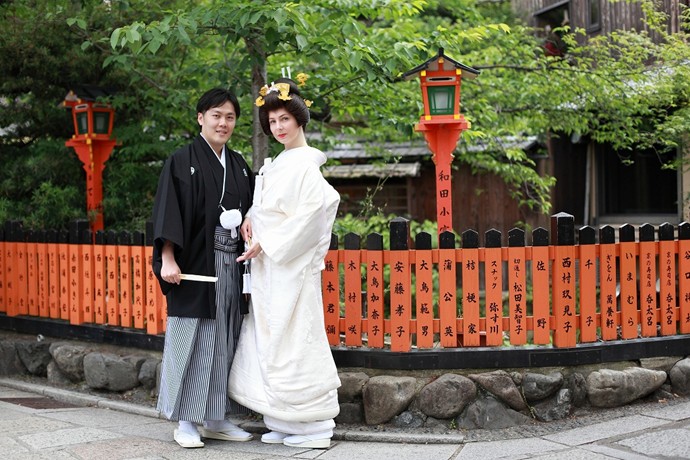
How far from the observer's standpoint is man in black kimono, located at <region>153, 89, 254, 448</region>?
5133 mm

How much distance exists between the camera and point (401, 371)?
557 cm

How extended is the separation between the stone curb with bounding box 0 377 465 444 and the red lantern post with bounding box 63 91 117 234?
2.09 meters

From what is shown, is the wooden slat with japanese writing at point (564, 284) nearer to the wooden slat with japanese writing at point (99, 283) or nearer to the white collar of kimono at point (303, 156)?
the white collar of kimono at point (303, 156)

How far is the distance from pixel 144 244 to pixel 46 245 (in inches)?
59.3

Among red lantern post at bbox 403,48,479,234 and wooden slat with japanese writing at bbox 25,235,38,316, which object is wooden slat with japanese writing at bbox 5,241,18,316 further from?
red lantern post at bbox 403,48,479,234

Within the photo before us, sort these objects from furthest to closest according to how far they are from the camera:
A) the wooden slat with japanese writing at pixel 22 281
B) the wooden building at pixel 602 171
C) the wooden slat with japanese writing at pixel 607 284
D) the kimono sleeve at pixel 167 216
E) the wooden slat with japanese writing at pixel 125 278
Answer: the wooden building at pixel 602 171
the wooden slat with japanese writing at pixel 22 281
the wooden slat with japanese writing at pixel 125 278
the wooden slat with japanese writing at pixel 607 284
the kimono sleeve at pixel 167 216

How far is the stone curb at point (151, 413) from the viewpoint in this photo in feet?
17.1

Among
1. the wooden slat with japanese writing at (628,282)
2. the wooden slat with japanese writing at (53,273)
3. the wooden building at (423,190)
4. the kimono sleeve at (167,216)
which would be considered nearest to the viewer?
the kimono sleeve at (167,216)

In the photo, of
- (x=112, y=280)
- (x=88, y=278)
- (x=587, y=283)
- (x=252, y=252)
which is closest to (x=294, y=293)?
(x=252, y=252)

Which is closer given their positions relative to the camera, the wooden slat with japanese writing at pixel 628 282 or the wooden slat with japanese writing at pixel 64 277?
the wooden slat with japanese writing at pixel 628 282

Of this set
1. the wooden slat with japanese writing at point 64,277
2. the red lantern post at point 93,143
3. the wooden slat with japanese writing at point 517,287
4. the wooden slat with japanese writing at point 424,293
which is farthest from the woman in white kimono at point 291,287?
the red lantern post at point 93,143

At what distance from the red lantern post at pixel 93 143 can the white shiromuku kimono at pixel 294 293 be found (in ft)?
13.7

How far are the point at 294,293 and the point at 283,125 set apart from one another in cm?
112

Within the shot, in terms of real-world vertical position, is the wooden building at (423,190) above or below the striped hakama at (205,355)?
above
